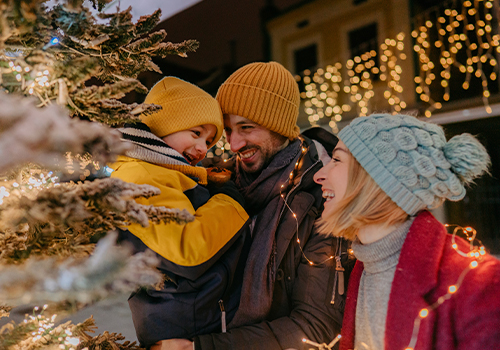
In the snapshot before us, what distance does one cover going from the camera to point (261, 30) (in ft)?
33.6

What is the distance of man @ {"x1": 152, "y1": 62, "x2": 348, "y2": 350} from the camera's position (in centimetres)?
145

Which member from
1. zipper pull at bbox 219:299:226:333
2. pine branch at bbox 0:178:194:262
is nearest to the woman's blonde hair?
zipper pull at bbox 219:299:226:333

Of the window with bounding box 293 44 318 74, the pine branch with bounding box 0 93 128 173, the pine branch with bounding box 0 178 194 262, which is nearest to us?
the pine branch with bounding box 0 93 128 173

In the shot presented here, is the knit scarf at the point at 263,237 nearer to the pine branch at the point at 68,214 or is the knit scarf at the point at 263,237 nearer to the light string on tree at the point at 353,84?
the pine branch at the point at 68,214

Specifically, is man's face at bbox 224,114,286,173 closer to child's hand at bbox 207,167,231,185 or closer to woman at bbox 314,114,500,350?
child's hand at bbox 207,167,231,185

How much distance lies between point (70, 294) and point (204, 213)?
2.43 ft

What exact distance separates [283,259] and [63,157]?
4.13 feet

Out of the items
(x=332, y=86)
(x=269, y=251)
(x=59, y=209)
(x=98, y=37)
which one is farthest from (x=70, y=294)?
(x=332, y=86)

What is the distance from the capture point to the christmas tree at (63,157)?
0.51 metres

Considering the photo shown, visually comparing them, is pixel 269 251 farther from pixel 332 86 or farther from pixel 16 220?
pixel 332 86

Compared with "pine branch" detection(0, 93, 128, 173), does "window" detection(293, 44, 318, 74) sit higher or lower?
higher

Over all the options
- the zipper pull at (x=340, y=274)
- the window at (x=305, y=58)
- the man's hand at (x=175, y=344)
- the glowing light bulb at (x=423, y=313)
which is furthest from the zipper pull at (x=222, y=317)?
the window at (x=305, y=58)

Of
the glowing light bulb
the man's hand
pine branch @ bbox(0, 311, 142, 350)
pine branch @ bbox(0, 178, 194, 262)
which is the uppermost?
pine branch @ bbox(0, 178, 194, 262)

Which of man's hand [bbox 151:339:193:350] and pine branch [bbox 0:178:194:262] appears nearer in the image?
pine branch [bbox 0:178:194:262]
